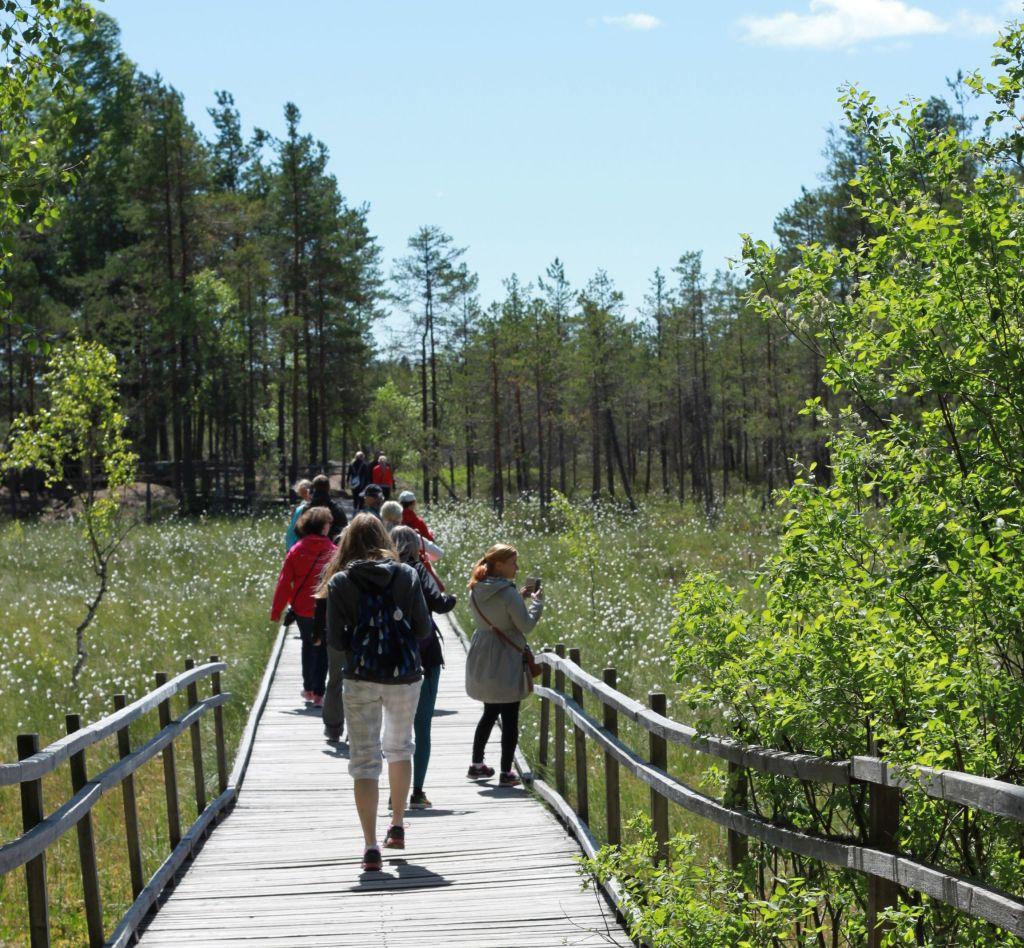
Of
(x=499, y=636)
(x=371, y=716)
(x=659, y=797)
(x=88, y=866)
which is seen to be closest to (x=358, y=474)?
(x=499, y=636)

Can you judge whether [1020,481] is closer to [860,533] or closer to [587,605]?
[860,533]

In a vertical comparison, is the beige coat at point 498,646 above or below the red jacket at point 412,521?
below

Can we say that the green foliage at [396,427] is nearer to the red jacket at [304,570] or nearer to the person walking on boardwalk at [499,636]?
the red jacket at [304,570]

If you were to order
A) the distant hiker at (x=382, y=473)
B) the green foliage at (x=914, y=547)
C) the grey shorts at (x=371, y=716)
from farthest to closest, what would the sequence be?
1. the distant hiker at (x=382, y=473)
2. the grey shorts at (x=371, y=716)
3. the green foliage at (x=914, y=547)

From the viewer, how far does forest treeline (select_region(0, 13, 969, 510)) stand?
4559 cm

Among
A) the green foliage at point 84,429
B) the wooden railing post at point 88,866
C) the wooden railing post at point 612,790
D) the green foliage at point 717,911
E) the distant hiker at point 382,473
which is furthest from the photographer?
the distant hiker at point 382,473

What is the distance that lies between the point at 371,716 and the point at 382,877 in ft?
3.15

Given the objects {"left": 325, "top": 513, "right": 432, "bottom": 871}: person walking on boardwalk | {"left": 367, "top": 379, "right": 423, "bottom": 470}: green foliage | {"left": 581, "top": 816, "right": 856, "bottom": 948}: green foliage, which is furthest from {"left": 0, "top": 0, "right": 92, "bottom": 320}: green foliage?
{"left": 367, "top": 379, "right": 423, "bottom": 470}: green foliage

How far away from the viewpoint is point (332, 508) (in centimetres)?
1409

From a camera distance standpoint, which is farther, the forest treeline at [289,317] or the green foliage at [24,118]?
the forest treeline at [289,317]

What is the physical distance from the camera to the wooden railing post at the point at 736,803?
5.18m

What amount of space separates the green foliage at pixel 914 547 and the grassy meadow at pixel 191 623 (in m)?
0.66

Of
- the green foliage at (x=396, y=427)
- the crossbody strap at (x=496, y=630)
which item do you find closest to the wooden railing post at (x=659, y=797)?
the crossbody strap at (x=496, y=630)

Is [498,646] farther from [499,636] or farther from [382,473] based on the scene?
[382,473]
